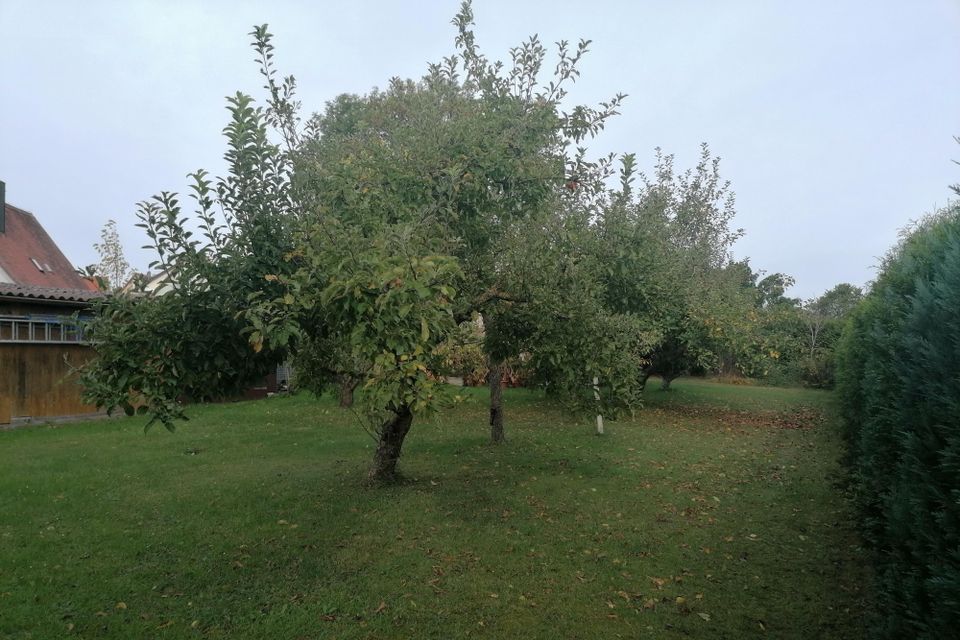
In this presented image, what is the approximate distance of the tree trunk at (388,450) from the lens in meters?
7.05

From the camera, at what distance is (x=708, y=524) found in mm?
6320

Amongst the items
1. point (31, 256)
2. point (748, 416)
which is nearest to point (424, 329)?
point (748, 416)

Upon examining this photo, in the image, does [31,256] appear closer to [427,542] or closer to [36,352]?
[36,352]

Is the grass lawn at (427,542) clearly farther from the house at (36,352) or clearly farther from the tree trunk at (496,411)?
the house at (36,352)

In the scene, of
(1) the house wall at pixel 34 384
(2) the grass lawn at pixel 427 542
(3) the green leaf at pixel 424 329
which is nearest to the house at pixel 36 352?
(1) the house wall at pixel 34 384

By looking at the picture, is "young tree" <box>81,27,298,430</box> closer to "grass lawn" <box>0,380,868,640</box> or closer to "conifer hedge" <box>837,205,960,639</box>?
"grass lawn" <box>0,380,868,640</box>

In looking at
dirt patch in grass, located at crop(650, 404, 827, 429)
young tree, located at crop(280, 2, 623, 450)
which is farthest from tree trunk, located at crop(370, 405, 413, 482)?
dirt patch in grass, located at crop(650, 404, 827, 429)

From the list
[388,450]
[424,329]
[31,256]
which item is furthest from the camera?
[31,256]

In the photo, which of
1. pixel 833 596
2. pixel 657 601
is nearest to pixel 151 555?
pixel 657 601

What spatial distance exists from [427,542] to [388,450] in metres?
1.85

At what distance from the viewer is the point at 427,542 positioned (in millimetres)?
5648

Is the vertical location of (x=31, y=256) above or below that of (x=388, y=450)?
above

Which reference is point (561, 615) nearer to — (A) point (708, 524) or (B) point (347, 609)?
(B) point (347, 609)

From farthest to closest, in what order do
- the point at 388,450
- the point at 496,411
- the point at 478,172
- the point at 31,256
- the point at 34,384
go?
the point at 31,256
the point at 34,384
the point at 496,411
the point at 388,450
the point at 478,172
